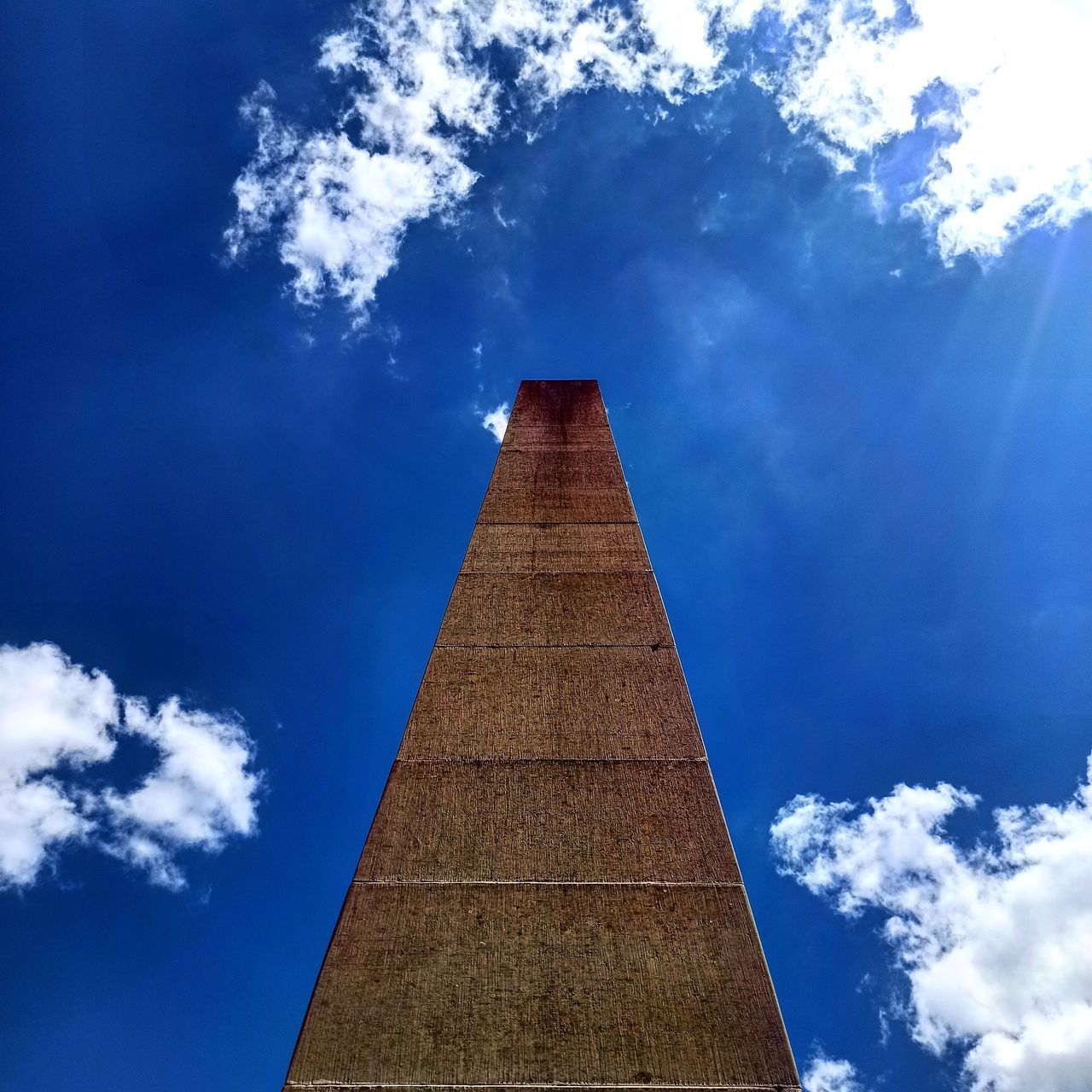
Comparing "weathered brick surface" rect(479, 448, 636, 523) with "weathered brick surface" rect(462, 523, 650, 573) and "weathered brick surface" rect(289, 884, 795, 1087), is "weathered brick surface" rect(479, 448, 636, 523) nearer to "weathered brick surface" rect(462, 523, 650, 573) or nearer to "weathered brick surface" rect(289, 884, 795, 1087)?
"weathered brick surface" rect(462, 523, 650, 573)

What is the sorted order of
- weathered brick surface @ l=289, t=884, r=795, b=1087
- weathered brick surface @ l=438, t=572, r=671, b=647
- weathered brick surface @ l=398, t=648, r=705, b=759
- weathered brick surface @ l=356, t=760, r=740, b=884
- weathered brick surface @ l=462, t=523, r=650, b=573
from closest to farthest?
weathered brick surface @ l=289, t=884, r=795, b=1087 → weathered brick surface @ l=356, t=760, r=740, b=884 → weathered brick surface @ l=398, t=648, r=705, b=759 → weathered brick surface @ l=438, t=572, r=671, b=647 → weathered brick surface @ l=462, t=523, r=650, b=573

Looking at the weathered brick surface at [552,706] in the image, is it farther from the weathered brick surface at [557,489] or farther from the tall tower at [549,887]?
the weathered brick surface at [557,489]

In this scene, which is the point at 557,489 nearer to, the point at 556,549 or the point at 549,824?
the point at 556,549

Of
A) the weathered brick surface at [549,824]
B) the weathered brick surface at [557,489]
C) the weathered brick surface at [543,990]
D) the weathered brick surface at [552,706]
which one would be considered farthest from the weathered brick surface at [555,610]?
the weathered brick surface at [543,990]

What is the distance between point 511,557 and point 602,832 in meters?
2.99

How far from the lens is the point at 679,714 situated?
224 inches

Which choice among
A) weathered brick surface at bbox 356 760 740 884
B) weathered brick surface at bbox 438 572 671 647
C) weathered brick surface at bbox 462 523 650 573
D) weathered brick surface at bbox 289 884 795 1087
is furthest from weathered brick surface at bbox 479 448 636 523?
weathered brick surface at bbox 289 884 795 1087

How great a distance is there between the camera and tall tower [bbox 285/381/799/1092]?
13.0ft

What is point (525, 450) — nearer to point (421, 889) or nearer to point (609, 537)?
point (609, 537)

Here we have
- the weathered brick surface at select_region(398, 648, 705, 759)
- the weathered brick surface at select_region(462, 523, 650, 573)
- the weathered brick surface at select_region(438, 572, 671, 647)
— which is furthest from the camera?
the weathered brick surface at select_region(462, 523, 650, 573)

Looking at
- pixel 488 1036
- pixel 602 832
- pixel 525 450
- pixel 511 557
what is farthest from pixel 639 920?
pixel 525 450

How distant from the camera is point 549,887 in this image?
4660mm

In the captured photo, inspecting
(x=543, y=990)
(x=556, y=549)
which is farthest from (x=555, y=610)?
(x=543, y=990)

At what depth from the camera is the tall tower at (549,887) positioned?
3.96m
